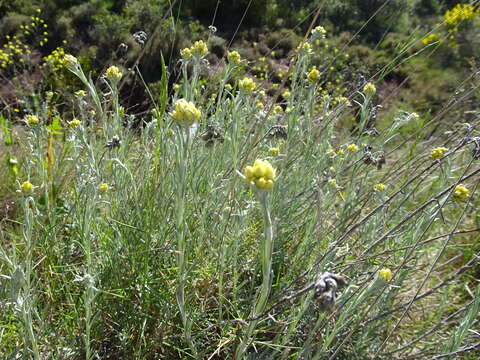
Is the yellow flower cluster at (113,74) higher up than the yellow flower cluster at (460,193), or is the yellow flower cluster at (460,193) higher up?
the yellow flower cluster at (460,193)

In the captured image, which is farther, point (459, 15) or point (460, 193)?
point (459, 15)

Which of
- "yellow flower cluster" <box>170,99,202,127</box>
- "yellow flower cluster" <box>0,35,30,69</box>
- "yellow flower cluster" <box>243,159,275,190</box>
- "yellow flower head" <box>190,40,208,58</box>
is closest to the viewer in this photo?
"yellow flower cluster" <box>243,159,275,190</box>

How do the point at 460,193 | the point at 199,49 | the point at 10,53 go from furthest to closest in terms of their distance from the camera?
1. the point at 10,53
2. the point at 199,49
3. the point at 460,193

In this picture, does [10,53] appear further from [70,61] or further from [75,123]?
[70,61]

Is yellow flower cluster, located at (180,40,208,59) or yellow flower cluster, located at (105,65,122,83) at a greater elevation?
yellow flower cluster, located at (180,40,208,59)

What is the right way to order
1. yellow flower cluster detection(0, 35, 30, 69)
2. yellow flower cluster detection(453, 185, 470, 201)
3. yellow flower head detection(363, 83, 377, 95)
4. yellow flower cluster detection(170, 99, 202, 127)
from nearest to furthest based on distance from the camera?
yellow flower cluster detection(170, 99, 202, 127)
yellow flower cluster detection(453, 185, 470, 201)
yellow flower head detection(363, 83, 377, 95)
yellow flower cluster detection(0, 35, 30, 69)

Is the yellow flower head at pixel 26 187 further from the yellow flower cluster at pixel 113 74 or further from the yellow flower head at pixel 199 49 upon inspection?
the yellow flower head at pixel 199 49

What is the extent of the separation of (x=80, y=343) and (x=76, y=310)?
0.37 ft

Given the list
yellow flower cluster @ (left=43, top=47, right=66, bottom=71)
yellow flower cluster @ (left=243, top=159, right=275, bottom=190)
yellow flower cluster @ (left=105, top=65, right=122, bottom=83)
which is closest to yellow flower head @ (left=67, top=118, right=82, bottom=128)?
yellow flower cluster @ (left=105, top=65, right=122, bottom=83)

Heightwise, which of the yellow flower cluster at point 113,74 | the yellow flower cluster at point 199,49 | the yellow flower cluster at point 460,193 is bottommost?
the yellow flower cluster at point 113,74

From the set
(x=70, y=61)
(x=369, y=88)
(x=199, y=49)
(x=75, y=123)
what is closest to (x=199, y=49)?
(x=199, y=49)

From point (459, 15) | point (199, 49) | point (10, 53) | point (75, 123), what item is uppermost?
point (459, 15)

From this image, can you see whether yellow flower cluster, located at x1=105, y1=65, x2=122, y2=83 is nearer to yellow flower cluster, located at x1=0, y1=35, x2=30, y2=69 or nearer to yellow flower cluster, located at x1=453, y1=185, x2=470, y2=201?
yellow flower cluster, located at x1=453, y1=185, x2=470, y2=201

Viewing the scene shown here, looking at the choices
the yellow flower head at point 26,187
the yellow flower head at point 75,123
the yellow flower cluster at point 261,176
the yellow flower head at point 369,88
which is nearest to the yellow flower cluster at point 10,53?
the yellow flower head at point 75,123
